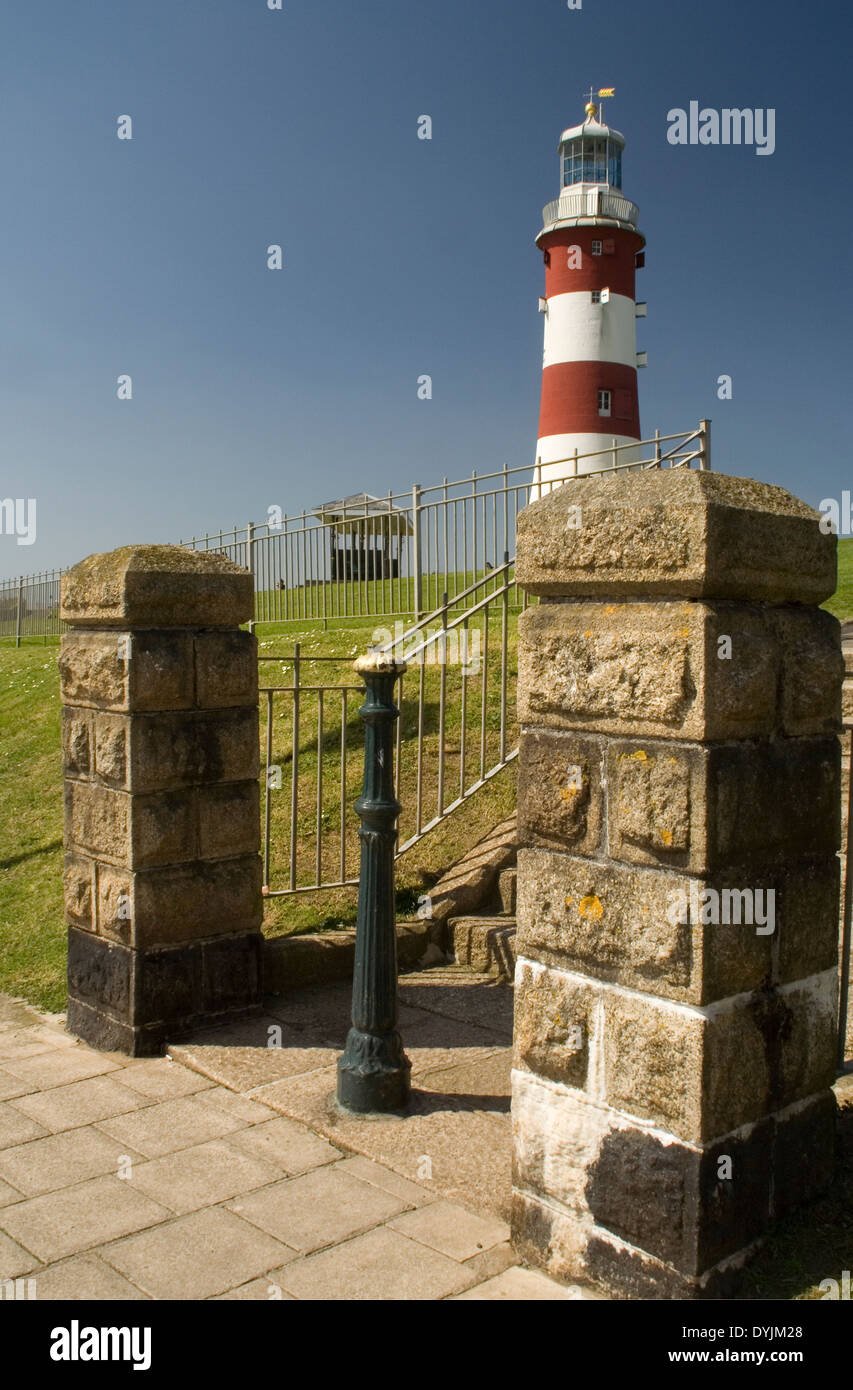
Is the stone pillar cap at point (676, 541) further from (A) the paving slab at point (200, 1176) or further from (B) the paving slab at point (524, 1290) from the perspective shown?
(A) the paving slab at point (200, 1176)

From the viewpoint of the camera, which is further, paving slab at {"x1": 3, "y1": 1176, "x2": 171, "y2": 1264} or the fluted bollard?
the fluted bollard

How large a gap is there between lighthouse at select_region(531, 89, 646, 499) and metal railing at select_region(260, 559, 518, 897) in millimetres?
13731

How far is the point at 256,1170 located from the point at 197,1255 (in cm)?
50

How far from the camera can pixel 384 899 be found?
3760mm

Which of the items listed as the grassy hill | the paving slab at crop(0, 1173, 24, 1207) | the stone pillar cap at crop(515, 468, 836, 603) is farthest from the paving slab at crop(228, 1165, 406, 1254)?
the grassy hill

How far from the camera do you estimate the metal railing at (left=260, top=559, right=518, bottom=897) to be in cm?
544

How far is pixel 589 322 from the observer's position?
21.7m

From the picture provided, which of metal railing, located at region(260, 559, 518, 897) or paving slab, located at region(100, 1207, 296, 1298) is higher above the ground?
metal railing, located at region(260, 559, 518, 897)

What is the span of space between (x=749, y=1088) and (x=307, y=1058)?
2.23 m

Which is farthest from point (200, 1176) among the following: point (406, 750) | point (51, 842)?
point (51, 842)

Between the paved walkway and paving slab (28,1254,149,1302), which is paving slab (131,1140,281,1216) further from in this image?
paving slab (28,1254,149,1302)

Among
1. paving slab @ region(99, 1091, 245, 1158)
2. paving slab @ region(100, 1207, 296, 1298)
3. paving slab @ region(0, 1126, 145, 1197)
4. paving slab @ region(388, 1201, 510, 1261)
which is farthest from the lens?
paving slab @ region(99, 1091, 245, 1158)

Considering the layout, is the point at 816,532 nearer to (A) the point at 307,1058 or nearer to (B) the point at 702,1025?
(B) the point at 702,1025

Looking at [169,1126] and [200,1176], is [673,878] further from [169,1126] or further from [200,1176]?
[169,1126]
